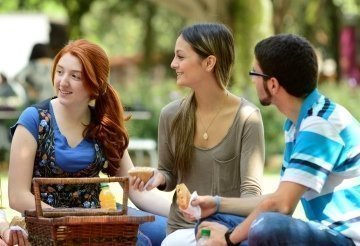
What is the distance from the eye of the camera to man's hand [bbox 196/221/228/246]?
190 inches

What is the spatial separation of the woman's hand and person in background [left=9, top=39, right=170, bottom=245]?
0.79 ft

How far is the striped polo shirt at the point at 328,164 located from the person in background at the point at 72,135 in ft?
3.43

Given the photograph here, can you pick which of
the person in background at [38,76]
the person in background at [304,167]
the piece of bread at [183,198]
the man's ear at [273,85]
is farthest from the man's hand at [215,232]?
the person in background at [38,76]

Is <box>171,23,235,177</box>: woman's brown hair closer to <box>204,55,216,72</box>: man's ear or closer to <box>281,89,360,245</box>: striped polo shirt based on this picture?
<box>204,55,216,72</box>: man's ear

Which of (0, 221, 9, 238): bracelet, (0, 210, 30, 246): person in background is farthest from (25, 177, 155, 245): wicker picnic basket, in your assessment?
(0, 221, 9, 238): bracelet

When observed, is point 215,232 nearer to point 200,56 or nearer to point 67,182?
point 67,182

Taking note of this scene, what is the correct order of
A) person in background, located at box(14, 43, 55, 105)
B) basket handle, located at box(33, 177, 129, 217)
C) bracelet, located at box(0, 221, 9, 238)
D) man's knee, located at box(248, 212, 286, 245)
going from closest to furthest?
1. man's knee, located at box(248, 212, 286, 245)
2. basket handle, located at box(33, 177, 129, 217)
3. bracelet, located at box(0, 221, 9, 238)
4. person in background, located at box(14, 43, 55, 105)

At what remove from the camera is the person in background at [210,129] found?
553cm

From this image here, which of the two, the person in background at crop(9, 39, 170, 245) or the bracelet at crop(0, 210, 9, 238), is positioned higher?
the person in background at crop(9, 39, 170, 245)

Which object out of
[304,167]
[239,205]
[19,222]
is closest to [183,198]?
[239,205]

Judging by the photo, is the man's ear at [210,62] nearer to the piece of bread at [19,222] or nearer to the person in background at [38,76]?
the piece of bread at [19,222]

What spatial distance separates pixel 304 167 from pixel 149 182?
39.2 inches

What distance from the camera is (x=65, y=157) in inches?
219

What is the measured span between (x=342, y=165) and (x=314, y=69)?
0.44 m
